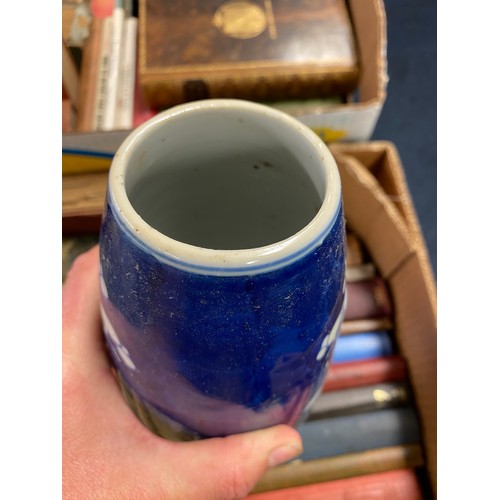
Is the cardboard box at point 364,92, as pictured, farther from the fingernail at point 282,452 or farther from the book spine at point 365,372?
the fingernail at point 282,452

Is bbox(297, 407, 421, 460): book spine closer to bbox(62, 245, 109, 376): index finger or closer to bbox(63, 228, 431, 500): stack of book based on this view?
bbox(63, 228, 431, 500): stack of book

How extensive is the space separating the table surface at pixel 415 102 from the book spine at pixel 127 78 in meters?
0.59

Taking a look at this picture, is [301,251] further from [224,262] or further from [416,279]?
[416,279]

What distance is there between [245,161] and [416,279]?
1.20ft

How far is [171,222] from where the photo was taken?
1.69ft

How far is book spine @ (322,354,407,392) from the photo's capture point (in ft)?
2.43

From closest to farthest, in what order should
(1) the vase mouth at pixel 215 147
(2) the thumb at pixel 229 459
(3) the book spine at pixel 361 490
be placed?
(1) the vase mouth at pixel 215 147, (2) the thumb at pixel 229 459, (3) the book spine at pixel 361 490

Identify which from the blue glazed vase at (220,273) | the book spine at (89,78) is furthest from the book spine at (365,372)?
the book spine at (89,78)

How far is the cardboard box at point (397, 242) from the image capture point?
0.71m

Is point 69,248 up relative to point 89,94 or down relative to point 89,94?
down

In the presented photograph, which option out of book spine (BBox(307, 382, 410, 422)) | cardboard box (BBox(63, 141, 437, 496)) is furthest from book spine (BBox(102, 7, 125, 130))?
book spine (BBox(307, 382, 410, 422))

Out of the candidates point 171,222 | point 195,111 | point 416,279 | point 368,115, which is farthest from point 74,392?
point 368,115

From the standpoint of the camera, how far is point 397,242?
0.77m

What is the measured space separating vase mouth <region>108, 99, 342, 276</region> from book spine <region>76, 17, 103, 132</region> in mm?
537
